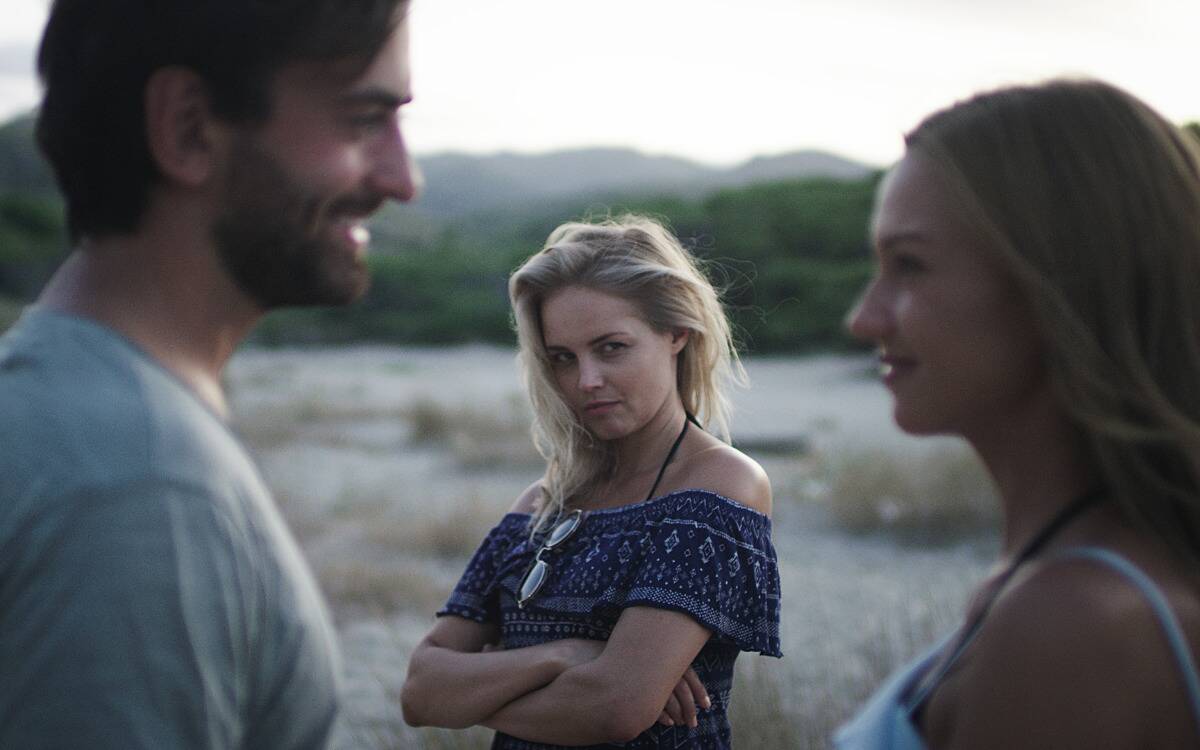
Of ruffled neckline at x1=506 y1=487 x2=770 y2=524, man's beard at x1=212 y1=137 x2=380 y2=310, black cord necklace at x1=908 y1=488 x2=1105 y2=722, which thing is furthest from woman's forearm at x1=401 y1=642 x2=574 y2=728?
man's beard at x1=212 y1=137 x2=380 y2=310

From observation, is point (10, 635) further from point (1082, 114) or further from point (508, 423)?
point (508, 423)

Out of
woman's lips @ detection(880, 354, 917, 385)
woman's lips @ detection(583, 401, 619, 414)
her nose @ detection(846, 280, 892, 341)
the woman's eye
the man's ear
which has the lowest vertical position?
woman's lips @ detection(583, 401, 619, 414)

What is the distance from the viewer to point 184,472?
1214mm

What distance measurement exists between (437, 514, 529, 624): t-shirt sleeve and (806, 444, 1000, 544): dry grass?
8.34 m

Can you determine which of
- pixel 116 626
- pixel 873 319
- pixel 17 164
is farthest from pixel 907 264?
pixel 17 164

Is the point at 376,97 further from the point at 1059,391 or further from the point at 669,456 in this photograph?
the point at 669,456

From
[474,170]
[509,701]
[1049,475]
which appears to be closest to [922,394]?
[1049,475]

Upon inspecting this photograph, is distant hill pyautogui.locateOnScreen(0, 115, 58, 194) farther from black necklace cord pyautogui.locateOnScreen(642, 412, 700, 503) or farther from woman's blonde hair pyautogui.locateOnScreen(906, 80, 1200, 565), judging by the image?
woman's blonde hair pyautogui.locateOnScreen(906, 80, 1200, 565)

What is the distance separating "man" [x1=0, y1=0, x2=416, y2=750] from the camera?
45.3 inches

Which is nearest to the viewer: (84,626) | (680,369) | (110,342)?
(84,626)

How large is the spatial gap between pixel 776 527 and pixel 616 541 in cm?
890

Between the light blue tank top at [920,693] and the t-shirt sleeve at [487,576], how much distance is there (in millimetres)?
1200

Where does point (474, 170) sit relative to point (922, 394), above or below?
below

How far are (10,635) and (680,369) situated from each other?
72.9 inches
